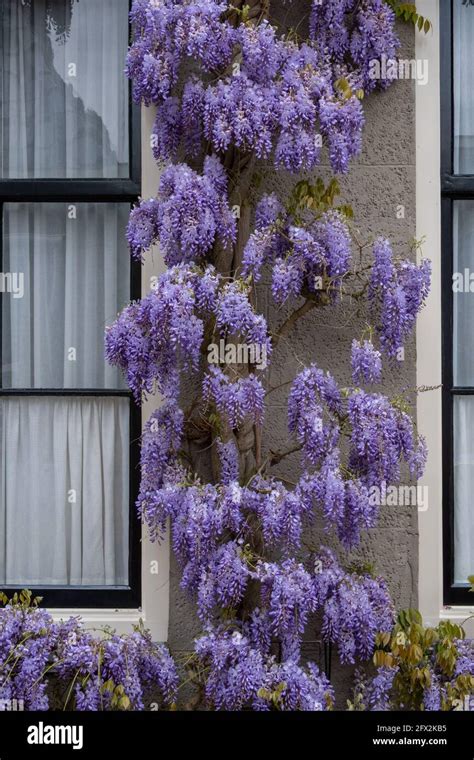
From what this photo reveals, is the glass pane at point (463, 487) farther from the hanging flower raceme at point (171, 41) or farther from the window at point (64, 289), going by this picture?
the hanging flower raceme at point (171, 41)

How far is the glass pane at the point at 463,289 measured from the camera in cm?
403

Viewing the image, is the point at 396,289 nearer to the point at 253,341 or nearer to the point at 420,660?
the point at 253,341

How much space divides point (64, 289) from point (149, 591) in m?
1.38

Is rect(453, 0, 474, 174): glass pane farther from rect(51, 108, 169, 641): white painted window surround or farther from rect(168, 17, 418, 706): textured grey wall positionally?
rect(51, 108, 169, 641): white painted window surround

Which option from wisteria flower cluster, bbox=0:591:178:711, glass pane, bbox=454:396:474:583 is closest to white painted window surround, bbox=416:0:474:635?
glass pane, bbox=454:396:474:583

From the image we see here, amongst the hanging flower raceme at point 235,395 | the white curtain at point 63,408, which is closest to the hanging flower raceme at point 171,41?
the white curtain at point 63,408

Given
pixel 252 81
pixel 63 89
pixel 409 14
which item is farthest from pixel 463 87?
pixel 63 89

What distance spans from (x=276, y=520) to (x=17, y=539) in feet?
4.12

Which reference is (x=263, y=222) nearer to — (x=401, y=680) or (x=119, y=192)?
(x=119, y=192)

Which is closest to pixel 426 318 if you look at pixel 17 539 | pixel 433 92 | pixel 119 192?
pixel 433 92

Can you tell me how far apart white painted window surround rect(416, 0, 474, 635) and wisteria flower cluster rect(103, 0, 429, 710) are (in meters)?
0.23

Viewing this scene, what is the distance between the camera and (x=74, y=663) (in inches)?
141

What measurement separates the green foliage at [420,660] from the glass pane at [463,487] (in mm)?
351

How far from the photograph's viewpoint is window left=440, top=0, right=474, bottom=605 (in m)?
3.98
